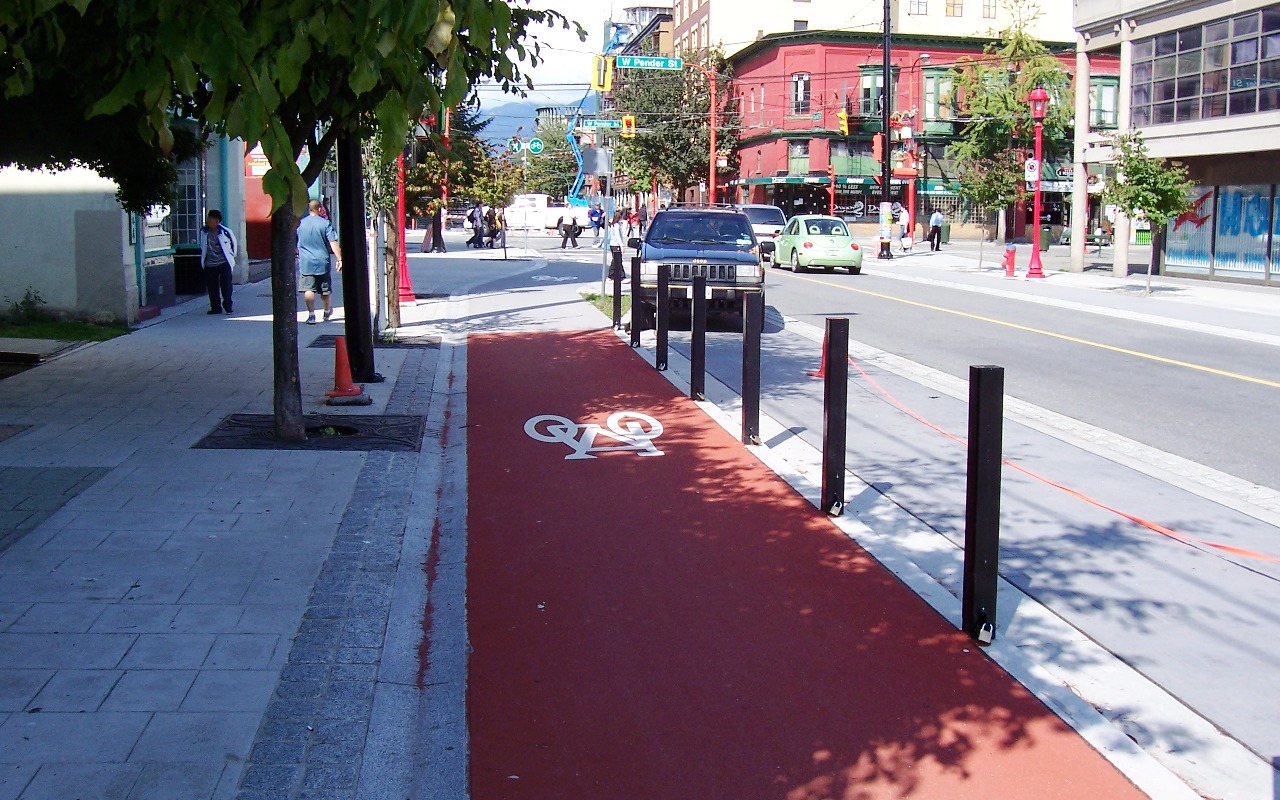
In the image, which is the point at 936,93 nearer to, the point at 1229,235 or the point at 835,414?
the point at 1229,235

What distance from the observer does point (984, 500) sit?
552 cm

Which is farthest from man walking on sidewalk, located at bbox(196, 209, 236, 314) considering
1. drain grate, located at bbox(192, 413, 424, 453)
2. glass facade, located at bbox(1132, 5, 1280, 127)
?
glass facade, located at bbox(1132, 5, 1280, 127)

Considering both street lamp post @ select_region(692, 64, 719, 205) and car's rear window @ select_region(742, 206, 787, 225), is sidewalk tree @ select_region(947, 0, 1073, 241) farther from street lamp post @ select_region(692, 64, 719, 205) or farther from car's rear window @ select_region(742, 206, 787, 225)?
car's rear window @ select_region(742, 206, 787, 225)

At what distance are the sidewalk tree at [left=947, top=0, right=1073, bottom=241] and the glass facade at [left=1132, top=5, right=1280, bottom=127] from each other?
21560 millimetres

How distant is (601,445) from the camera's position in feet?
32.8

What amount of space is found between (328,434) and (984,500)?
601cm

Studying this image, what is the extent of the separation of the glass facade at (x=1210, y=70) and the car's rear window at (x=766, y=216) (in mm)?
10643

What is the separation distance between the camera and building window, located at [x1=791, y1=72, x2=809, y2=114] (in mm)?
63062

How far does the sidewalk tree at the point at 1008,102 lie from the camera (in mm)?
56094

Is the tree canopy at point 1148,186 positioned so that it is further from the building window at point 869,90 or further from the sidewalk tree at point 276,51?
the building window at point 869,90

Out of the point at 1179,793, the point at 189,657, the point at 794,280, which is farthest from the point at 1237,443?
the point at 794,280

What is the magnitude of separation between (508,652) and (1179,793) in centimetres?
271

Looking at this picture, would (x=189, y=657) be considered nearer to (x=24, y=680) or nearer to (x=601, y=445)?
(x=24, y=680)

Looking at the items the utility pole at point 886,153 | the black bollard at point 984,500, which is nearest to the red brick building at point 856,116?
the utility pole at point 886,153
